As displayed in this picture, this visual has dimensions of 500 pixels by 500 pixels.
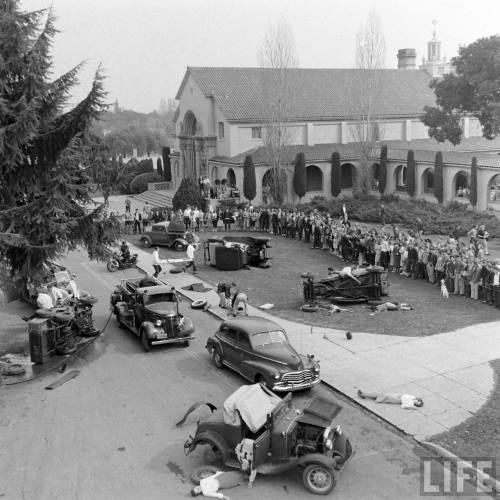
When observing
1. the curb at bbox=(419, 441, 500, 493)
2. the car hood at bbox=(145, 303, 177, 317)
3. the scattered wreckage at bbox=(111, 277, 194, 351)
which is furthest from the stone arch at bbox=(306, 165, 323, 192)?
the curb at bbox=(419, 441, 500, 493)

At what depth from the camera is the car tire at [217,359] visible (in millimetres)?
17311

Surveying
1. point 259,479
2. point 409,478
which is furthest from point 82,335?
point 409,478

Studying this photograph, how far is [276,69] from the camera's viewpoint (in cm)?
5091

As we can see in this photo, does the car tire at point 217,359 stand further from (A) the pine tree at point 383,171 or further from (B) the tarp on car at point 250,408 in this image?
(A) the pine tree at point 383,171

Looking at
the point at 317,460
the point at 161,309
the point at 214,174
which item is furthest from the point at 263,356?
the point at 214,174

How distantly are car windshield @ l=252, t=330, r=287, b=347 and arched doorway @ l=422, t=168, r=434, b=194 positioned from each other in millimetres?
35982

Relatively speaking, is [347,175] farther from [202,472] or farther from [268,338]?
[202,472]

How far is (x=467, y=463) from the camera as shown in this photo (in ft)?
39.6

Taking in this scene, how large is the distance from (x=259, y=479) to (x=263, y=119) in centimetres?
4368

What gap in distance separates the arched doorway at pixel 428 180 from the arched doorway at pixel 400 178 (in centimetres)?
163

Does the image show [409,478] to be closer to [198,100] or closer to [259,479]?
[259,479]

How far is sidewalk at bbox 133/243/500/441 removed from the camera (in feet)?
46.7

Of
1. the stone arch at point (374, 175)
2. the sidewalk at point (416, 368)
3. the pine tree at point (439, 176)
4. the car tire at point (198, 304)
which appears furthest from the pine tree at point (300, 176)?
the sidewalk at point (416, 368)

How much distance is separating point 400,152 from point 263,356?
40180 mm
